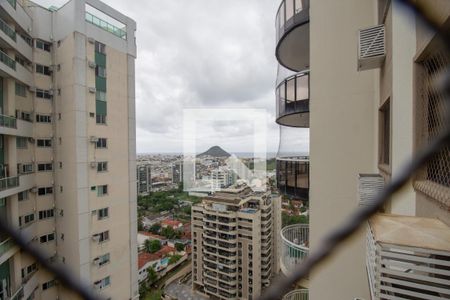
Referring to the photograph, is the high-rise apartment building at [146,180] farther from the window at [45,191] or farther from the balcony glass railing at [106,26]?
the balcony glass railing at [106,26]

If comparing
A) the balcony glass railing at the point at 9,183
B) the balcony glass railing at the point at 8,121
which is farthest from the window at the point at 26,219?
the balcony glass railing at the point at 8,121

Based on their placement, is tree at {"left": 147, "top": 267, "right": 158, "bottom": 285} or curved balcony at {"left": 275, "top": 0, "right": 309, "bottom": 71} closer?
curved balcony at {"left": 275, "top": 0, "right": 309, "bottom": 71}

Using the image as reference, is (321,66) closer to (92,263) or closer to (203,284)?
(92,263)

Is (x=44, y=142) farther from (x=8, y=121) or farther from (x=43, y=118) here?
(x=8, y=121)

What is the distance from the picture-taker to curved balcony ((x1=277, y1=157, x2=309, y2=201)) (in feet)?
8.30

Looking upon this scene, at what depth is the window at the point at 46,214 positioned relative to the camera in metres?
4.17

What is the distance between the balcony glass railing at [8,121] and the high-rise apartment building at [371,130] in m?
4.18

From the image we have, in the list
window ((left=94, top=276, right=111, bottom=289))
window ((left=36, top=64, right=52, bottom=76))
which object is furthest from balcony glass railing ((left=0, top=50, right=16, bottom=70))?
window ((left=94, top=276, right=111, bottom=289))

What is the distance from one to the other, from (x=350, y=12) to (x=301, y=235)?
2.88 metres

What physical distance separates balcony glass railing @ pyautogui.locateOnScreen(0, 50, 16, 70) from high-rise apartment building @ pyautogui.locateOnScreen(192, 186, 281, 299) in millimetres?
6536

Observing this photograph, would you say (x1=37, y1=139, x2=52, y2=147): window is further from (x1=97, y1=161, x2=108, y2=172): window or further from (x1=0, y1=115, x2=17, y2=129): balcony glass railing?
(x1=97, y1=161, x2=108, y2=172): window

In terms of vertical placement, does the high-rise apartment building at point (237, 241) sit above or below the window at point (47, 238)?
below

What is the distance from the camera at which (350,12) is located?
2059 millimetres

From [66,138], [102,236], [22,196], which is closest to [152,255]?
[102,236]
